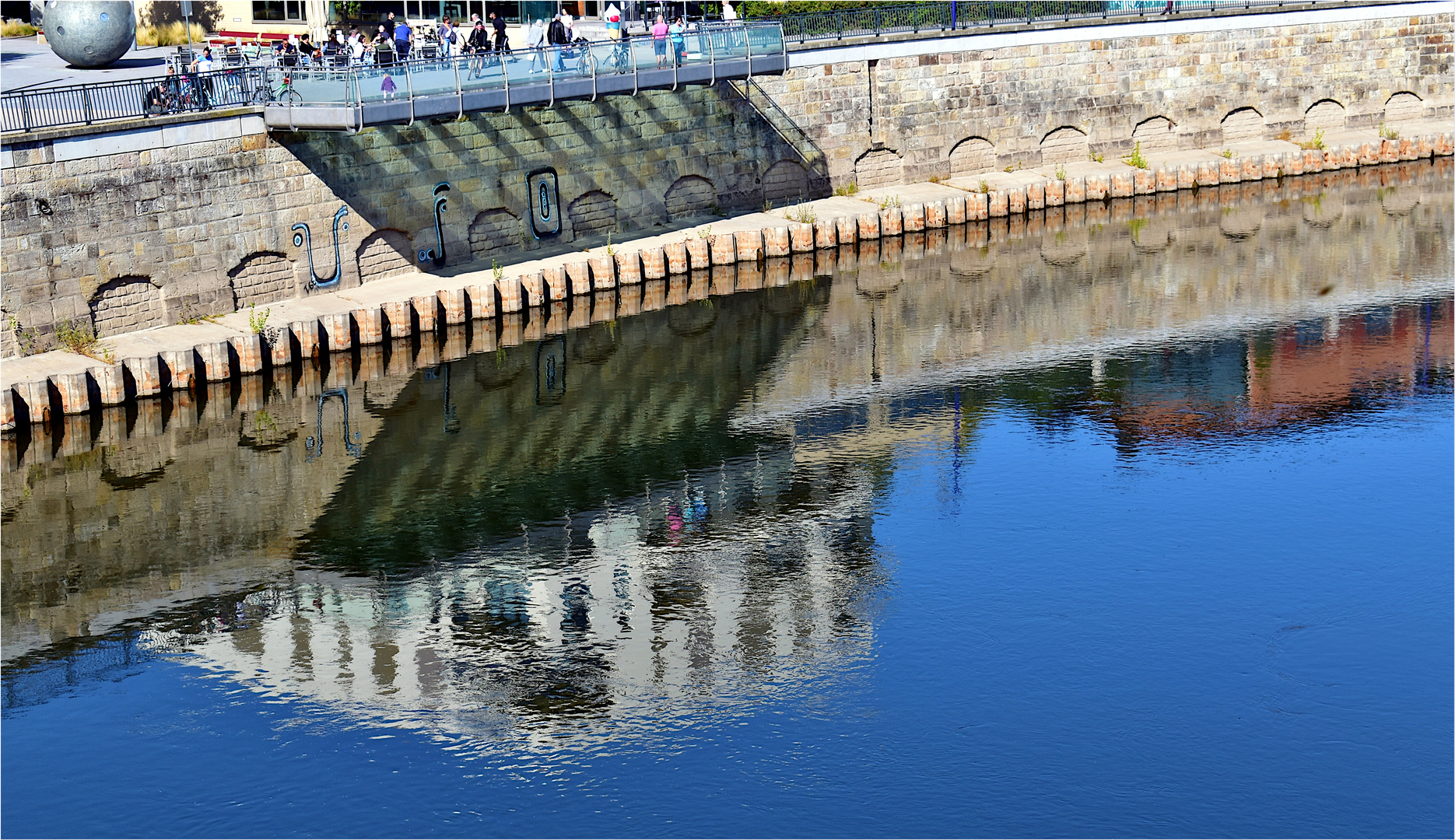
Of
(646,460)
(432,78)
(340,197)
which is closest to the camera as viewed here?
(646,460)

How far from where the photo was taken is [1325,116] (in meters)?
71.9

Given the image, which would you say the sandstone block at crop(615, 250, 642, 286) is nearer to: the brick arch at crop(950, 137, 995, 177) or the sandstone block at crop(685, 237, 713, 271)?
the sandstone block at crop(685, 237, 713, 271)

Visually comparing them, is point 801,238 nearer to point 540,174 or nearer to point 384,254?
point 540,174

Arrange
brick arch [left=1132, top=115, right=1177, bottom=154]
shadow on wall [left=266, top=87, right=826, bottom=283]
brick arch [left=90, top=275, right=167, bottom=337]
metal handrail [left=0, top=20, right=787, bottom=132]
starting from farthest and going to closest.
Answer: brick arch [left=1132, top=115, right=1177, bottom=154]
shadow on wall [left=266, top=87, right=826, bottom=283]
brick arch [left=90, top=275, right=167, bottom=337]
metal handrail [left=0, top=20, right=787, bottom=132]

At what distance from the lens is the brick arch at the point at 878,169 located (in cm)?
6094

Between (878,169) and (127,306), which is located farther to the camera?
(878,169)

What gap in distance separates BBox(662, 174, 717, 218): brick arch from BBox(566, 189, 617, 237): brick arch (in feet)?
7.44

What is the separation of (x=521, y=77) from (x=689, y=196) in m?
11.7

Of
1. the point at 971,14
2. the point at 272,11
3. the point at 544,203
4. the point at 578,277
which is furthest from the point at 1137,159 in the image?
the point at 272,11

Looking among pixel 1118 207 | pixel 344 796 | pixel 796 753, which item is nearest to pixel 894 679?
pixel 796 753

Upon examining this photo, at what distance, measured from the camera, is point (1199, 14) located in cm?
6744

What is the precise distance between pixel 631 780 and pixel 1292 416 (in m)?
21.3

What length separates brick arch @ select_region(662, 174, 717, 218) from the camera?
185 ft

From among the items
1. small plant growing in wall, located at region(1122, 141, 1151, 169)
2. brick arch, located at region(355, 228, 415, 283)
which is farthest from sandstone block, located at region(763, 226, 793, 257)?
small plant growing in wall, located at region(1122, 141, 1151, 169)
